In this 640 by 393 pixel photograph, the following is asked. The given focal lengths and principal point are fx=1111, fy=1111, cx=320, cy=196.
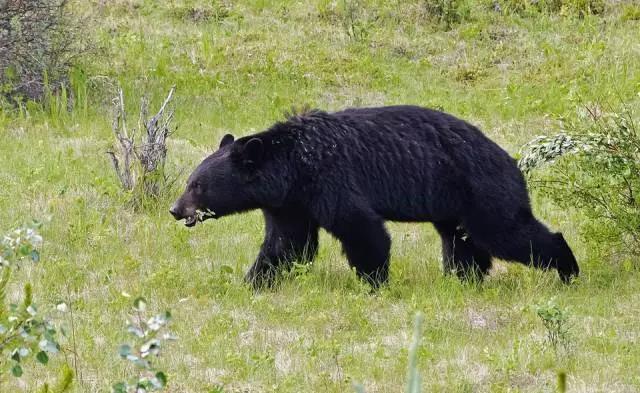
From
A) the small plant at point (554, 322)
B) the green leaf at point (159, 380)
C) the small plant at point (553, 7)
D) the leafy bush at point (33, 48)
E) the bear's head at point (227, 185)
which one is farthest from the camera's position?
the small plant at point (553, 7)

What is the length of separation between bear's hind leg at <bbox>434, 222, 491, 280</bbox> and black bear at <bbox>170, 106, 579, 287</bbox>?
130 millimetres

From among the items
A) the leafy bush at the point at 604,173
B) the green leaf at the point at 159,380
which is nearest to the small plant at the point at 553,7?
the leafy bush at the point at 604,173

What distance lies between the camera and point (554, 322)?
638 centimetres

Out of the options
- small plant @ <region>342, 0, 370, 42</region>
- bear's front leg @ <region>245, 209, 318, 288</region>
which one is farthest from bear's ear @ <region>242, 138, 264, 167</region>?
small plant @ <region>342, 0, 370, 42</region>

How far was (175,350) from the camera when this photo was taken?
21.8 ft

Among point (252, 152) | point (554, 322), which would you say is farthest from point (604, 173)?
point (252, 152)

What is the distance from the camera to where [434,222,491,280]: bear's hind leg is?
8555 millimetres

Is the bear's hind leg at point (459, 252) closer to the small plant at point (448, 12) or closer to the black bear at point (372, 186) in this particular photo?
the black bear at point (372, 186)

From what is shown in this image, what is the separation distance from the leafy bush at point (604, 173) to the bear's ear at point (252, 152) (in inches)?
79.0

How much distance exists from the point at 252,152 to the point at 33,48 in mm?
7105

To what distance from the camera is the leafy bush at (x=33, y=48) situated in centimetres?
1408

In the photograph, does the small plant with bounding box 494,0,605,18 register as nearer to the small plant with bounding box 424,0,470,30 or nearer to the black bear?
the small plant with bounding box 424,0,470,30

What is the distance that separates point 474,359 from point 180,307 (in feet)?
7.18

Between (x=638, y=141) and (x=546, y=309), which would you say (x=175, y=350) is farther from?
(x=638, y=141)
